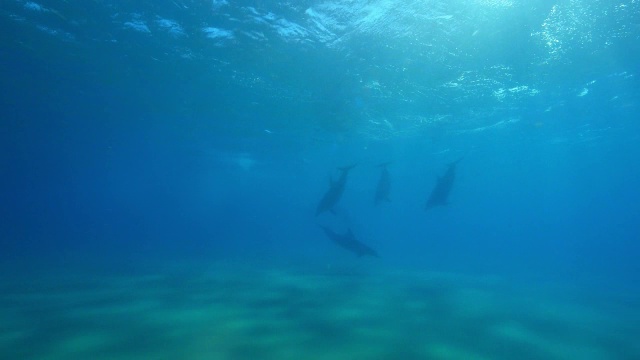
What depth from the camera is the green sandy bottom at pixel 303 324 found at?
5914 millimetres

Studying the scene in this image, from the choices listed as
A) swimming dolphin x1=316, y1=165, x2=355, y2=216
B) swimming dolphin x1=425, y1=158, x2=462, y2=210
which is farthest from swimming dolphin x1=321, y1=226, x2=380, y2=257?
swimming dolphin x1=425, y1=158, x2=462, y2=210

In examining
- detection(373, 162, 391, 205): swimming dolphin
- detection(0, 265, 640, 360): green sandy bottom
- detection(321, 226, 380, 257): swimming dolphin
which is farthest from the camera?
detection(373, 162, 391, 205): swimming dolphin

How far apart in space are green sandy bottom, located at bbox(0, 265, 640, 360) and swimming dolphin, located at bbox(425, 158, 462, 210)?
3.11m

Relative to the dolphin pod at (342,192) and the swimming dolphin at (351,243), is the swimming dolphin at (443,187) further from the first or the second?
the swimming dolphin at (351,243)

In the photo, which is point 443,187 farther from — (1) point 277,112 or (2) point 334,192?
(1) point 277,112

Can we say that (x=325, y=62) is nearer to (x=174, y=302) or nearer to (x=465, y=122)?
(x=174, y=302)

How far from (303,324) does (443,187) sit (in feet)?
24.3

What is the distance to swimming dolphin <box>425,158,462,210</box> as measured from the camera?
1177cm

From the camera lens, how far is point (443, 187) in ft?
40.0

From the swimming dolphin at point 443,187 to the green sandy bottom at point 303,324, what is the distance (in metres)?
3.11

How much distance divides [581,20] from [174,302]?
17.2 m

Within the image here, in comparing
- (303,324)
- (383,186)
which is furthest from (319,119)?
(303,324)

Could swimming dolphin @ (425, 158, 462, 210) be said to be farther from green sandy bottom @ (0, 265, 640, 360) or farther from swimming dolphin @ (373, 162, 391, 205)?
green sandy bottom @ (0, 265, 640, 360)

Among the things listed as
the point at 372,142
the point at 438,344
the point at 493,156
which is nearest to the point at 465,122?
the point at 372,142
